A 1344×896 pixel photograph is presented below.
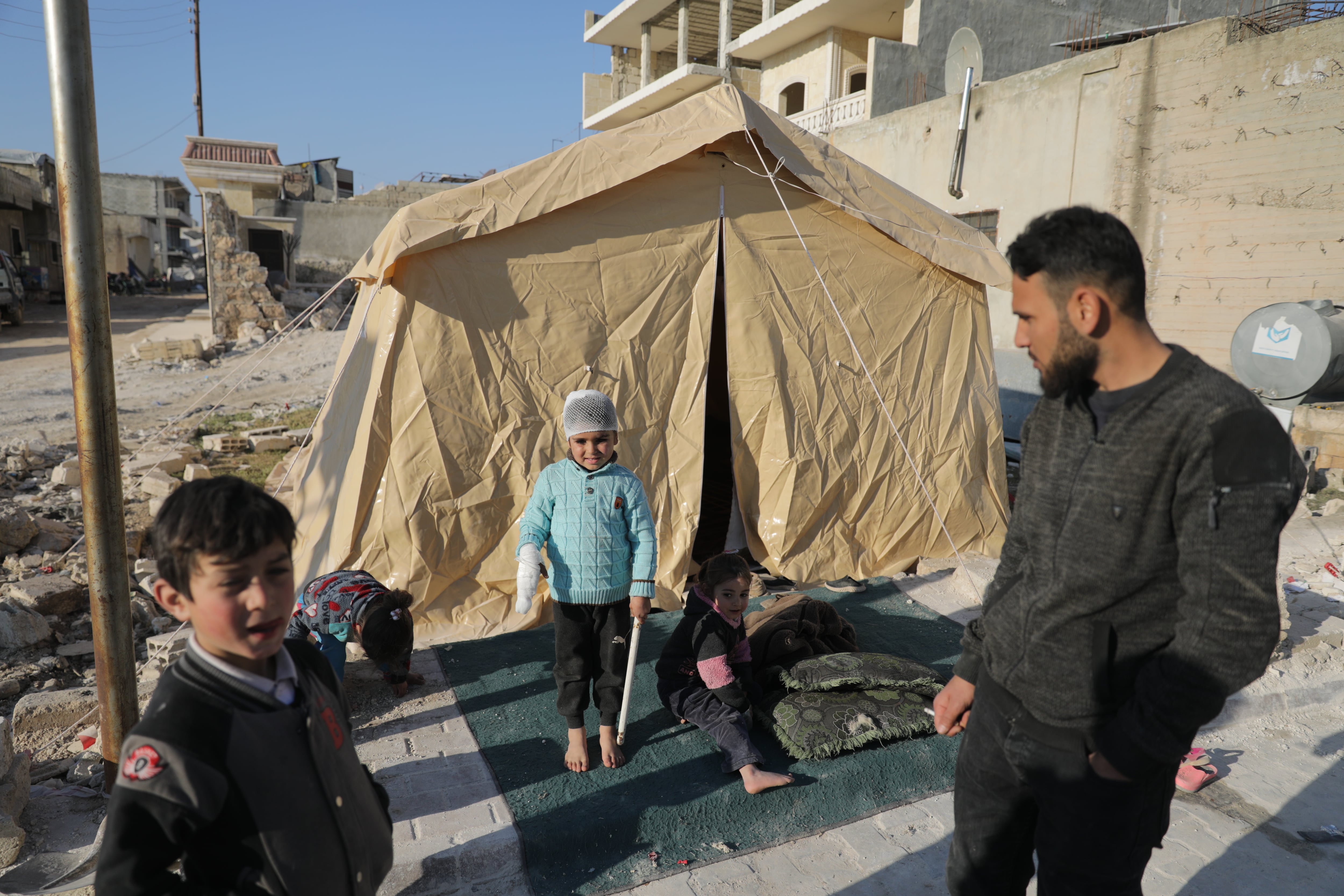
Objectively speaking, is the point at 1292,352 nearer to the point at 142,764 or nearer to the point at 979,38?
the point at 142,764

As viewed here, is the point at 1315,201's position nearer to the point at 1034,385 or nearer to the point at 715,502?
the point at 1034,385

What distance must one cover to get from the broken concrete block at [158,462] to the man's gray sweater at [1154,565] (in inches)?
300

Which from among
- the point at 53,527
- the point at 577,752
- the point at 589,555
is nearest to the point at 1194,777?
the point at 577,752

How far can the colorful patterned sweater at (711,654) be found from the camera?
3129 millimetres

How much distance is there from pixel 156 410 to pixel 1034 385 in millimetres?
11824

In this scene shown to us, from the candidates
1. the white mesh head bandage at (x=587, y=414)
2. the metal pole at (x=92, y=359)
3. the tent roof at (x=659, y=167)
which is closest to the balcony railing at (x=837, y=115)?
the tent roof at (x=659, y=167)

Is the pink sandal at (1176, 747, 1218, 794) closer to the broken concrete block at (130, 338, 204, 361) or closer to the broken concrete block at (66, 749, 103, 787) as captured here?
the broken concrete block at (66, 749, 103, 787)

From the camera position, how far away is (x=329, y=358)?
14.1m

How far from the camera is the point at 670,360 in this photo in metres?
4.91

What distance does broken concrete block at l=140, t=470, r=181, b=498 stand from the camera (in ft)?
22.5

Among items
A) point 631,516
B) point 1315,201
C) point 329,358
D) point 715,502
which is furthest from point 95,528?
point 329,358

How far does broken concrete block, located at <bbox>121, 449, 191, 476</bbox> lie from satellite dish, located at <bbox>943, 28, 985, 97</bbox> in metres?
12.4

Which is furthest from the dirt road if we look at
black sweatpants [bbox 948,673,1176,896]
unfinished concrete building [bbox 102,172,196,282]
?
unfinished concrete building [bbox 102,172,196,282]

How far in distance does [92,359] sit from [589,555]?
5.52ft
